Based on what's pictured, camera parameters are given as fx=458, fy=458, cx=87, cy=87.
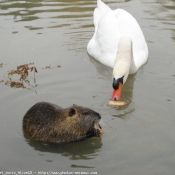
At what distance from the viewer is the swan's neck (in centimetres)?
736

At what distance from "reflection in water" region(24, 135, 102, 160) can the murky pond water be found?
0.04ft

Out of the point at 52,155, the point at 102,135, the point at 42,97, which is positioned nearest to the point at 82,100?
the point at 42,97

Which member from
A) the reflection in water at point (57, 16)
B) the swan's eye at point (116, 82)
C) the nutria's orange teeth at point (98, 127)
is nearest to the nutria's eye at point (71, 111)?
the nutria's orange teeth at point (98, 127)

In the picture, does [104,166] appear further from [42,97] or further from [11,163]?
[42,97]

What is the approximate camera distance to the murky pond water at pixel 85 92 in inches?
216

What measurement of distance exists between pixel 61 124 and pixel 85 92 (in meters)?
1.68

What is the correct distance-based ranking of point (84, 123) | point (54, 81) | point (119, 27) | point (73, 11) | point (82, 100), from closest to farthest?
point (84, 123) < point (82, 100) < point (54, 81) < point (119, 27) < point (73, 11)

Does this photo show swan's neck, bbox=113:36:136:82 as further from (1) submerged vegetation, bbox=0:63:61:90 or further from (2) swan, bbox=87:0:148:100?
(1) submerged vegetation, bbox=0:63:61:90

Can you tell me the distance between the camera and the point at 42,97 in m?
7.32

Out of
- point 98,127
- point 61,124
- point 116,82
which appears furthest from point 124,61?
point 61,124

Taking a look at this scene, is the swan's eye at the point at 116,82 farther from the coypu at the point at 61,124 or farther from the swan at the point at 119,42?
the coypu at the point at 61,124

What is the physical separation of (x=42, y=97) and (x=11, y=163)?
6.57 feet

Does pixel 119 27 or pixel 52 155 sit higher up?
pixel 119 27

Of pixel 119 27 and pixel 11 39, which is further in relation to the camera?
pixel 11 39
